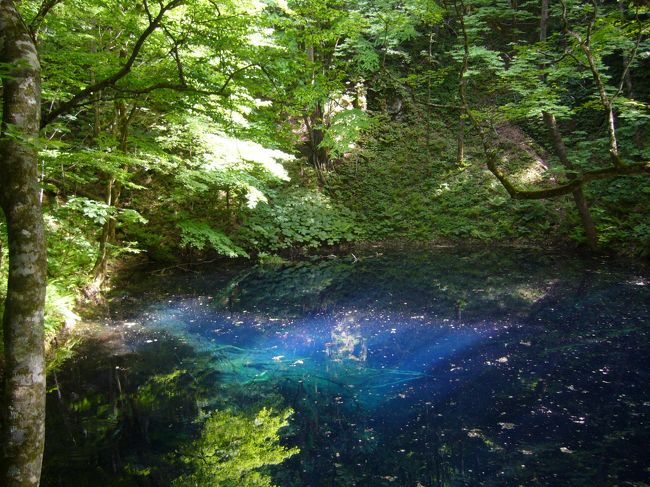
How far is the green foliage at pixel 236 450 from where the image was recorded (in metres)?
3.68

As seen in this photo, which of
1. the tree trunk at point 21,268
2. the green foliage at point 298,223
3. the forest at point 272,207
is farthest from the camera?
the green foliage at point 298,223

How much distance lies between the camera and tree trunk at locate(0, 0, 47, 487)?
267cm

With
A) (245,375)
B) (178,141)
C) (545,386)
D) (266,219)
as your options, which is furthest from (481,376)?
(266,219)

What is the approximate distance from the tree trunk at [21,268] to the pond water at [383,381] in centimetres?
127

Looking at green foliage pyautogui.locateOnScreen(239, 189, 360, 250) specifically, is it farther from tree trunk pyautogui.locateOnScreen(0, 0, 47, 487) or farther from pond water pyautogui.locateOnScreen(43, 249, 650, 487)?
tree trunk pyautogui.locateOnScreen(0, 0, 47, 487)

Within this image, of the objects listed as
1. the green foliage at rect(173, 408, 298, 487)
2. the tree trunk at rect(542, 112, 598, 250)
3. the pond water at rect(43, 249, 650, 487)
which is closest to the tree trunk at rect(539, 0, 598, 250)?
the tree trunk at rect(542, 112, 598, 250)

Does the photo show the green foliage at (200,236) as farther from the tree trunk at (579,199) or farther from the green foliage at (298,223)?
the tree trunk at (579,199)

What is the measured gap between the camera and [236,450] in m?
4.11

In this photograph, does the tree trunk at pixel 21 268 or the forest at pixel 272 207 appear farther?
the forest at pixel 272 207

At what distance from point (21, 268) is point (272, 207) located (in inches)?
446

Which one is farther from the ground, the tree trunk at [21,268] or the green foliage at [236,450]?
the tree trunk at [21,268]

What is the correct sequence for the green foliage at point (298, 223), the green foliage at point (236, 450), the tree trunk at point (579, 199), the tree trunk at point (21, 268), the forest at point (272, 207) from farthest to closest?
1. the green foliage at point (298, 223)
2. the tree trunk at point (579, 199)
3. the green foliage at point (236, 450)
4. the forest at point (272, 207)
5. the tree trunk at point (21, 268)

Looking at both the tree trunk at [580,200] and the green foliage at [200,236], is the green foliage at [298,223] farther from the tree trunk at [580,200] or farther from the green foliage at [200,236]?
the tree trunk at [580,200]

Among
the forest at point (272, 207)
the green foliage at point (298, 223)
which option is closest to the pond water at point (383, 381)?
the forest at point (272, 207)
